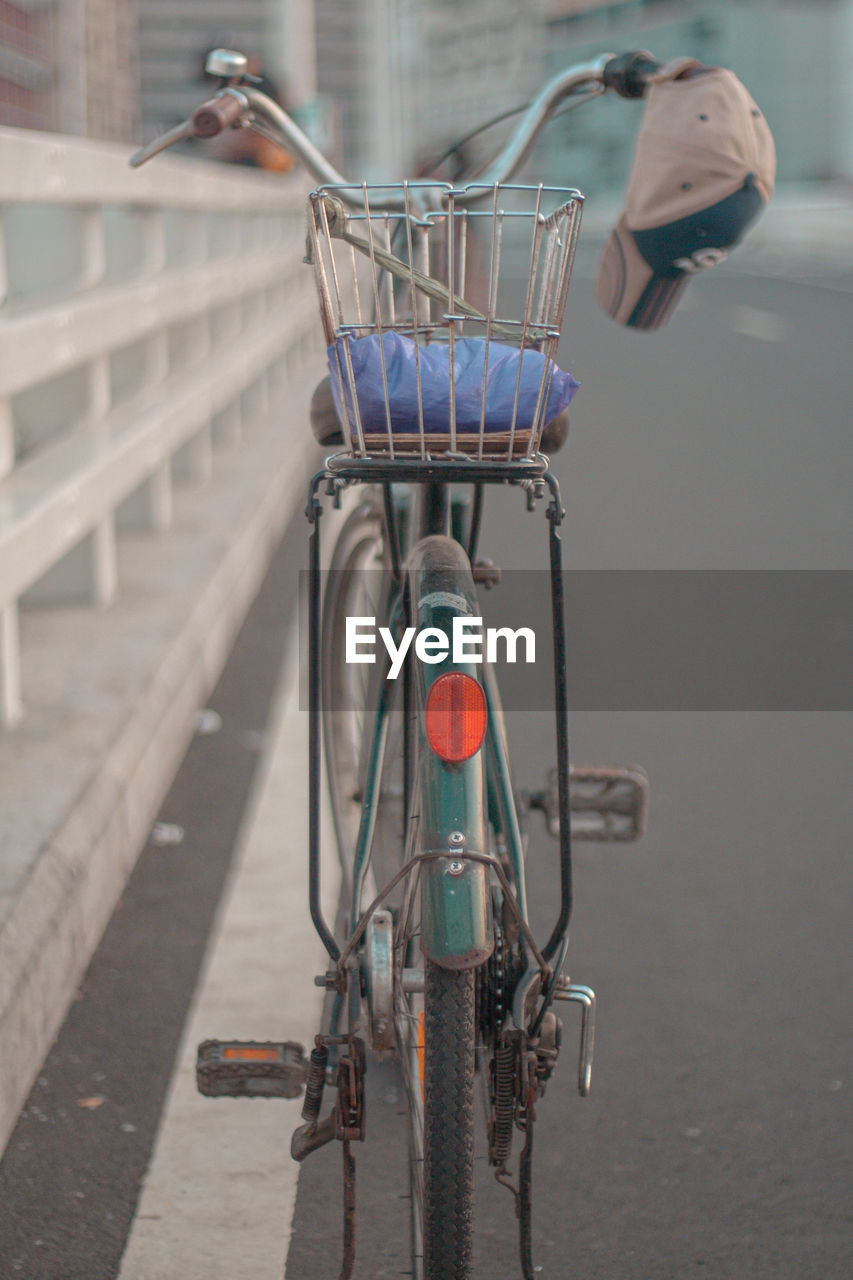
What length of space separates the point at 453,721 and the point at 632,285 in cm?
109

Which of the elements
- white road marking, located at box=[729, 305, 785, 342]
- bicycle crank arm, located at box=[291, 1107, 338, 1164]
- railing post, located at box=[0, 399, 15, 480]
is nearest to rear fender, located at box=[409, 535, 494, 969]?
bicycle crank arm, located at box=[291, 1107, 338, 1164]

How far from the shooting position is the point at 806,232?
119 feet

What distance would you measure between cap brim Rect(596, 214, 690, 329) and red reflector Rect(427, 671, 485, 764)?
104 centimetres

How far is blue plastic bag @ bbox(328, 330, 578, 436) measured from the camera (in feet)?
7.70

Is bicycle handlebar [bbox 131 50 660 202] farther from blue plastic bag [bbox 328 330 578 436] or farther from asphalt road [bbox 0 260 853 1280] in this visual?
asphalt road [bbox 0 260 853 1280]

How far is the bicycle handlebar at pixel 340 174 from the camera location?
2984mm

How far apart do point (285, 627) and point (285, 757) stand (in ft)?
6.23

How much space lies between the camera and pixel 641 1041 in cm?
342

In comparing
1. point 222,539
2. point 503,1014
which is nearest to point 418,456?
point 503,1014

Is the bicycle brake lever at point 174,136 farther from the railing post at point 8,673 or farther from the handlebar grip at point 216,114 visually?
the railing post at point 8,673

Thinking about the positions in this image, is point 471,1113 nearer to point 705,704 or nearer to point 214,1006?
point 214,1006

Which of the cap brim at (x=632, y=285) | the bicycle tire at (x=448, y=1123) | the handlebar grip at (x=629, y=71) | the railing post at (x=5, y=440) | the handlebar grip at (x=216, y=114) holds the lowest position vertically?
the bicycle tire at (x=448, y=1123)

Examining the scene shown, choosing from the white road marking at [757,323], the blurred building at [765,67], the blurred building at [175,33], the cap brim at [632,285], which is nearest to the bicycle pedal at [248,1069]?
the cap brim at [632,285]

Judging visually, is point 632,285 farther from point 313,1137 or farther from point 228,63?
point 313,1137
